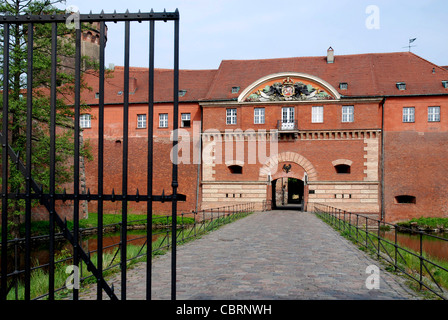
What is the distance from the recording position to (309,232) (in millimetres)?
14641

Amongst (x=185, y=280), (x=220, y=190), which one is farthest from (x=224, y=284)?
(x=220, y=190)

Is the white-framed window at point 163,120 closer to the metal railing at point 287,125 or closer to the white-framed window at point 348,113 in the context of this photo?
the metal railing at point 287,125

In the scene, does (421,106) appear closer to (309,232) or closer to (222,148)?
(222,148)

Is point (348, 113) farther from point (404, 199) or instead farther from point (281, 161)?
point (404, 199)

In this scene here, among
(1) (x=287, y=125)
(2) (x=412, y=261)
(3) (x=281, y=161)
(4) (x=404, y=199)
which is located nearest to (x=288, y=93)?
(1) (x=287, y=125)

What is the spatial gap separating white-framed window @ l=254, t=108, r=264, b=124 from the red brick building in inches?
2.7

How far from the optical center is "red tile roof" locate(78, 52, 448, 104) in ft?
91.5

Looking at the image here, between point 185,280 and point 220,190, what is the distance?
22.1m

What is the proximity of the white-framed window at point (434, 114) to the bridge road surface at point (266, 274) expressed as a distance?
18.7 m

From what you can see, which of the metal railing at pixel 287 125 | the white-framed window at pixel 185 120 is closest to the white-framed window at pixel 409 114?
the metal railing at pixel 287 125

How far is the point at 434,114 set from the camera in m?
26.8

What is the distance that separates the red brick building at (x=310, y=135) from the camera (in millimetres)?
26734

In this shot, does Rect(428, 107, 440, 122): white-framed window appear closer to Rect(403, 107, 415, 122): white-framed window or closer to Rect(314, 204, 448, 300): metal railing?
Rect(403, 107, 415, 122): white-framed window

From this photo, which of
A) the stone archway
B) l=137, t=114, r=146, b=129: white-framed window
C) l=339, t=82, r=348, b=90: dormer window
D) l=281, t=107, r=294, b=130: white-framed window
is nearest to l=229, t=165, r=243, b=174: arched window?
the stone archway
